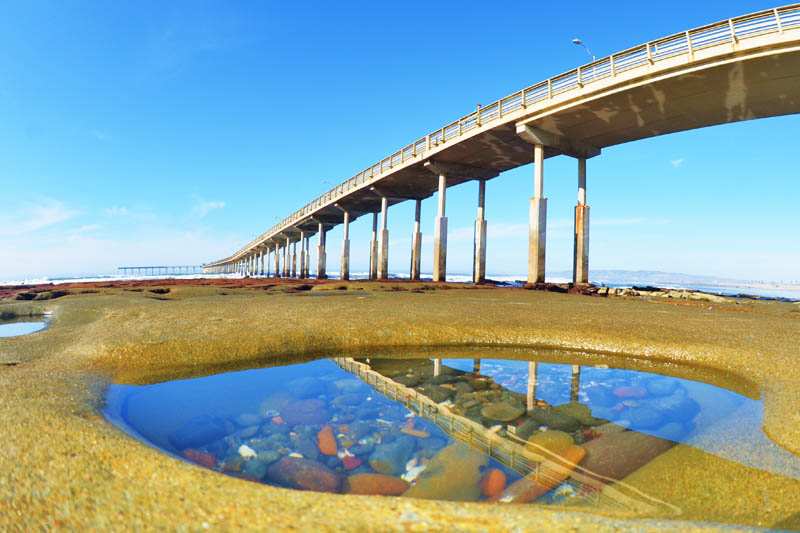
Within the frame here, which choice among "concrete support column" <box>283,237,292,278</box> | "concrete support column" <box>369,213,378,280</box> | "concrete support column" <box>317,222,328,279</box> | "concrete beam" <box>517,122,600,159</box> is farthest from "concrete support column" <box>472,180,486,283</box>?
"concrete support column" <box>283,237,292,278</box>

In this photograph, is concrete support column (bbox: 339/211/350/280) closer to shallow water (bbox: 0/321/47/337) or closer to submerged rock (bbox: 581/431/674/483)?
shallow water (bbox: 0/321/47/337)

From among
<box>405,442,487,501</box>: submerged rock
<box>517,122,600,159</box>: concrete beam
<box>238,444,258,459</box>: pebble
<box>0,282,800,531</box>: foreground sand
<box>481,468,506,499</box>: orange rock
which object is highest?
<box>517,122,600,159</box>: concrete beam

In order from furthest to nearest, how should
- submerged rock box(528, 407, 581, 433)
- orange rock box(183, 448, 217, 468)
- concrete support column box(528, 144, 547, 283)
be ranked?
concrete support column box(528, 144, 547, 283) < submerged rock box(528, 407, 581, 433) < orange rock box(183, 448, 217, 468)

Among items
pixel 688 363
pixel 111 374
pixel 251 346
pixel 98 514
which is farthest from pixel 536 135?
pixel 98 514

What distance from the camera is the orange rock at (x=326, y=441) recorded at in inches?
121

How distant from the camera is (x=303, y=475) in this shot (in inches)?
104

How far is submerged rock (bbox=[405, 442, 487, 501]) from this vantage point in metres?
2.38

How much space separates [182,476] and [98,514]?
38cm

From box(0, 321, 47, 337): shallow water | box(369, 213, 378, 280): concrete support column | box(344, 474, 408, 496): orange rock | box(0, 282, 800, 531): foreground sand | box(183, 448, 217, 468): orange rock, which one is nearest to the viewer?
box(0, 282, 800, 531): foreground sand

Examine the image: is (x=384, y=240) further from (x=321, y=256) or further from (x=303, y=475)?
(x=303, y=475)

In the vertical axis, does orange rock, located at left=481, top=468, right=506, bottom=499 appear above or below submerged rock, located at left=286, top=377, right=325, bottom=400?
above

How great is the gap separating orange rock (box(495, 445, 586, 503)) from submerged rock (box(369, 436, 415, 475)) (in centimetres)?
79

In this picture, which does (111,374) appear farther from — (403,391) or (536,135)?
(536,135)

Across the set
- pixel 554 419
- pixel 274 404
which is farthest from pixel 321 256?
A: pixel 554 419
